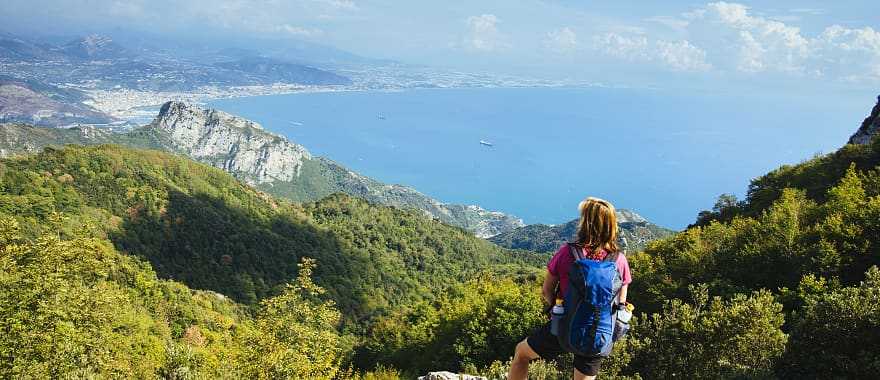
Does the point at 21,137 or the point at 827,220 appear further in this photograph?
the point at 21,137

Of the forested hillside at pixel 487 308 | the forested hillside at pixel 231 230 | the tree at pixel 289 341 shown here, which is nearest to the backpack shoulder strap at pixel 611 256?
the forested hillside at pixel 487 308

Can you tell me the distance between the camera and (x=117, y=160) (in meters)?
84.9

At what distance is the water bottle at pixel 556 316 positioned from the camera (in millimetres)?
4494

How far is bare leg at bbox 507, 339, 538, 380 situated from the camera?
5.22 meters

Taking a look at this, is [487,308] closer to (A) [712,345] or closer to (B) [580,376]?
(A) [712,345]

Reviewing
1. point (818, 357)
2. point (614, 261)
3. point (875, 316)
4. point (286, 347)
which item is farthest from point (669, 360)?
point (286, 347)

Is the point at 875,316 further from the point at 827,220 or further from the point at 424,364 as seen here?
the point at 424,364

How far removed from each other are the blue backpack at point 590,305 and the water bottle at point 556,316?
0.04m

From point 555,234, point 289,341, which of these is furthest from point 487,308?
point 555,234

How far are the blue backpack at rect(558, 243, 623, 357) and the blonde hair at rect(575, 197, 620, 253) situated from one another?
0.33ft

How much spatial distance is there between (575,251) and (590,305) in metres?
0.49

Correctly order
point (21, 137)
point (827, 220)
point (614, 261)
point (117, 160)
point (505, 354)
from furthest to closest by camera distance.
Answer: point (21, 137) < point (117, 160) < point (505, 354) < point (827, 220) < point (614, 261)

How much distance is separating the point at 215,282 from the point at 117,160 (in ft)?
101

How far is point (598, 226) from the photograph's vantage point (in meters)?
4.40
